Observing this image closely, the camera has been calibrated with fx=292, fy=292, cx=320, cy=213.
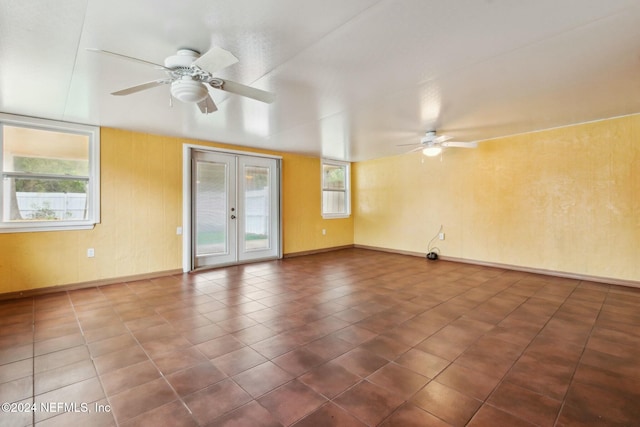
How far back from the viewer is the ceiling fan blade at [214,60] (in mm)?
1849

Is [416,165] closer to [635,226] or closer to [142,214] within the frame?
[635,226]

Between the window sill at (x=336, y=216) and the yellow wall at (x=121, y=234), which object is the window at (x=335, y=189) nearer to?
the window sill at (x=336, y=216)

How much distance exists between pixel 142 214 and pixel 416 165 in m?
5.37

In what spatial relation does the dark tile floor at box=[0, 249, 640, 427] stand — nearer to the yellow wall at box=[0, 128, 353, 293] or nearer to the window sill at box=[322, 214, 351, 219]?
the yellow wall at box=[0, 128, 353, 293]

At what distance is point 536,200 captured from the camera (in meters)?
4.77

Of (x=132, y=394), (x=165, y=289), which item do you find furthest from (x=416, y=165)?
(x=132, y=394)

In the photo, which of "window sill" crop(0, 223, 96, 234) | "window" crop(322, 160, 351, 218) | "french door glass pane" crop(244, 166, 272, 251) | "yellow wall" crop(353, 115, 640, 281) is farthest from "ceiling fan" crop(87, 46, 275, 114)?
"window" crop(322, 160, 351, 218)

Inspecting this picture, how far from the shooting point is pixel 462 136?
4.98 metres

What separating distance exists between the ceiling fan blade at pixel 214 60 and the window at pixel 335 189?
204 inches

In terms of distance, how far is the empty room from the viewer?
5.91 feet

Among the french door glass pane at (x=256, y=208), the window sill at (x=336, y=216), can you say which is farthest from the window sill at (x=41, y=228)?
the window sill at (x=336, y=216)

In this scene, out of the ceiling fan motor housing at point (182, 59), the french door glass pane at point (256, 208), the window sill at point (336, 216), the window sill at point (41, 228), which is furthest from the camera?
the window sill at point (336, 216)

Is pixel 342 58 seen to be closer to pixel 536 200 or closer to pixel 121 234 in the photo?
pixel 121 234

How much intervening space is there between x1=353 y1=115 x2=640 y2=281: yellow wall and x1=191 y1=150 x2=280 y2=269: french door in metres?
2.96
